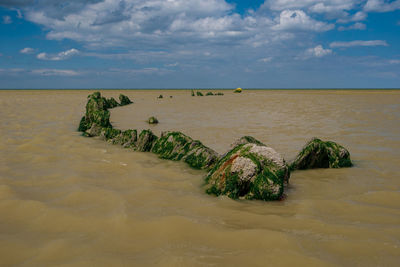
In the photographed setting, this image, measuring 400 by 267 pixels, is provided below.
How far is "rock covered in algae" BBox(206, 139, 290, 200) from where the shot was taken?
405cm

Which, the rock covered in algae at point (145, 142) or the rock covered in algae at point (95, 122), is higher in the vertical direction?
the rock covered in algae at point (95, 122)

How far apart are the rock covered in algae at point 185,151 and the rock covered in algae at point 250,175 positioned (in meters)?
1.32

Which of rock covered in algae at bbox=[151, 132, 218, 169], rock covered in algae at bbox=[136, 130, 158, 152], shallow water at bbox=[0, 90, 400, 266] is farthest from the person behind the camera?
rock covered in algae at bbox=[136, 130, 158, 152]

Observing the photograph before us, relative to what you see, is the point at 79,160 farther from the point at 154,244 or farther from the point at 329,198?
the point at 329,198

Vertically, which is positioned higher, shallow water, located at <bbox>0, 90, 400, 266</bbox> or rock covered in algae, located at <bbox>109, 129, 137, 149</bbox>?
rock covered in algae, located at <bbox>109, 129, 137, 149</bbox>

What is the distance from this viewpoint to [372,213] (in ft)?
11.6

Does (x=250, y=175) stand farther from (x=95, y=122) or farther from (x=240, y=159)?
(x=95, y=122)

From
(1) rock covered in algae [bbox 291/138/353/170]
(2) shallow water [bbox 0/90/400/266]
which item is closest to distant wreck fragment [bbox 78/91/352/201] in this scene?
(1) rock covered in algae [bbox 291/138/353/170]

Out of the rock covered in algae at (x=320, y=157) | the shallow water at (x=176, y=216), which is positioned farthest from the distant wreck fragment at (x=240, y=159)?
the shallow water at (x=176, y=216)

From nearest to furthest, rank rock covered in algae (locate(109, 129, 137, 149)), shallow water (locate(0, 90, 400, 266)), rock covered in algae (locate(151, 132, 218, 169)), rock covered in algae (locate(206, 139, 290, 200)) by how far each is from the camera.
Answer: shallow water (locate(0, 90, 400, 266))
rock covered in algae (locate(206, 139, 290, 200))
rock covered in algae (locate(151, 132, 218, 169))
rock covered in algae (locate(109, 129, 137, 149))

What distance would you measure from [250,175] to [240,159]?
0.91ft

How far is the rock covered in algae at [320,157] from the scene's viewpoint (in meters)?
5.66

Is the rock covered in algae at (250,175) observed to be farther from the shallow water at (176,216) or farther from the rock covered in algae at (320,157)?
the rock covered in algae at (320,157)

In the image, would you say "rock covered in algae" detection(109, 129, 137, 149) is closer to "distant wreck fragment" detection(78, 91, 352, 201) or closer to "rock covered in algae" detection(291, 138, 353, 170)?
"distant wreck fragment" detection(78, 91, 352, 201)
